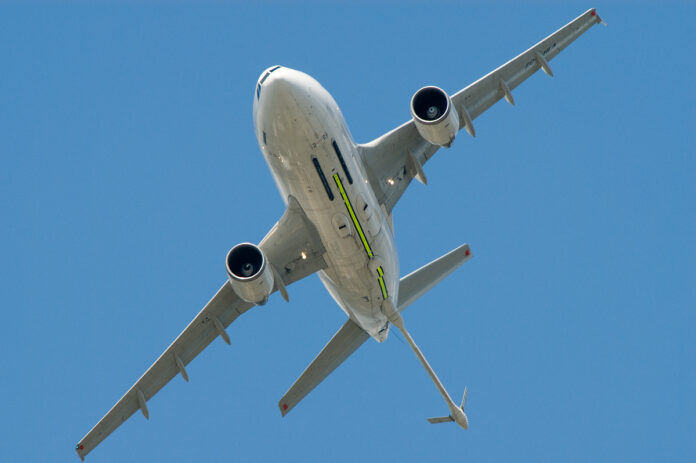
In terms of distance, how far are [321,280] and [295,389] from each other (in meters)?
3.28

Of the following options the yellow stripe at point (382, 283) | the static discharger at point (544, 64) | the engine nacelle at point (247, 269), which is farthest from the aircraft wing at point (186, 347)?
the static discharger at point (544, 64)

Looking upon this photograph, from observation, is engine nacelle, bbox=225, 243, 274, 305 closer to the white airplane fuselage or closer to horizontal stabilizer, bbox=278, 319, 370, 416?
the white airplane fuselage

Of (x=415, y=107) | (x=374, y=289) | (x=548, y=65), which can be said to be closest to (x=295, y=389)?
(x=374, y=289)

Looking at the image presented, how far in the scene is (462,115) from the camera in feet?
84.1

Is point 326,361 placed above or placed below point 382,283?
below

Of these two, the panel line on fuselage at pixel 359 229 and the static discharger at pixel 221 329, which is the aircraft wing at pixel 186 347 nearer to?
the static discharger at pixel 221 329

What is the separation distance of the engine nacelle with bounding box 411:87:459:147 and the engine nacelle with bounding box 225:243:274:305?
5.08 metres

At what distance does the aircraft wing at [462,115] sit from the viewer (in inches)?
997

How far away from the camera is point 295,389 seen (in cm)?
2712

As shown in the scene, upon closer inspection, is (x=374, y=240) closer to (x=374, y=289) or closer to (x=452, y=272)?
(x=374, y=289)

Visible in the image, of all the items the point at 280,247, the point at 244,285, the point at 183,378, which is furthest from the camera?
the point at 183,378

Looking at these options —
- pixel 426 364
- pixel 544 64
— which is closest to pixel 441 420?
pixel 426 364

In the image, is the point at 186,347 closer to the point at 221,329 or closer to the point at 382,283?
the point at 221,329

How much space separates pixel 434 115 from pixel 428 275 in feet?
17.3
